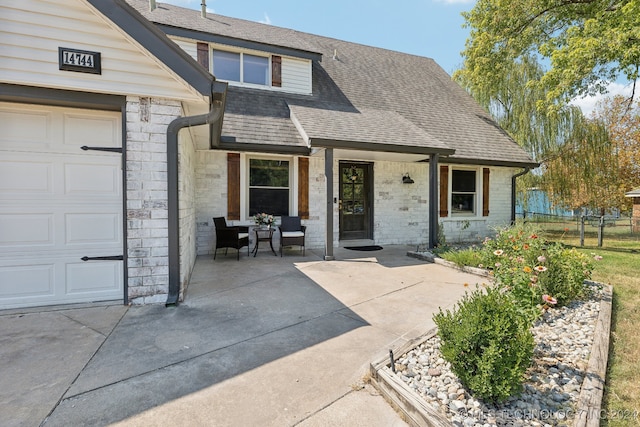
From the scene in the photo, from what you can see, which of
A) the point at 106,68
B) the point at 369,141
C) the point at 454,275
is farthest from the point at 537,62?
the point at 106,68

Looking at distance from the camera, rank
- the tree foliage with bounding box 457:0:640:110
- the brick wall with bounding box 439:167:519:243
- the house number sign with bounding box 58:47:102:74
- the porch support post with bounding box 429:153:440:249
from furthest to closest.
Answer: the brick wall with bounding box 439:167:519:243
the porch support post with bounding box 429:153:440:249
the tree foliage with bounding box 457:0:640:110
the house number sign with bounding box 58:47:102:74

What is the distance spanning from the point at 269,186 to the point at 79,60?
4741 mm

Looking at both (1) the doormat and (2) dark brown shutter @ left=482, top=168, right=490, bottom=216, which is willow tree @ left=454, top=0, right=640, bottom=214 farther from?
(1) the doormat

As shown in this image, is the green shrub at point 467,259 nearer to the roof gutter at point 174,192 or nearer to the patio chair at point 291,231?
the patio chair at point 291,231

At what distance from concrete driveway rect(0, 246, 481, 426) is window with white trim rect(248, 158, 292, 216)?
3.23 metres

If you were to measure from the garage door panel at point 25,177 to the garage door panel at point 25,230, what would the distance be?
0.29 metres

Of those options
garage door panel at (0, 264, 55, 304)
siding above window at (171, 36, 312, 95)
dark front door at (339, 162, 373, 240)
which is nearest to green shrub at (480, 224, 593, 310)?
dark front door at (339, 162, 373, 240)

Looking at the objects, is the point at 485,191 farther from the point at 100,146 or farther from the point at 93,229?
the point at 93,229

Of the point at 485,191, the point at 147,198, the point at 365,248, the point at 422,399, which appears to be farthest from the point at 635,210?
the point at 147,198

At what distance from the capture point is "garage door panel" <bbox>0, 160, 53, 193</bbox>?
144 inches

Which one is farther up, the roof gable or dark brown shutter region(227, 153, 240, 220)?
the roof gable

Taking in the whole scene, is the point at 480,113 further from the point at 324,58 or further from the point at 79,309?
the point at 79,309

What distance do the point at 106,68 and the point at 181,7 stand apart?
27.3 feet

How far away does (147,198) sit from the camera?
3959 millimetres
